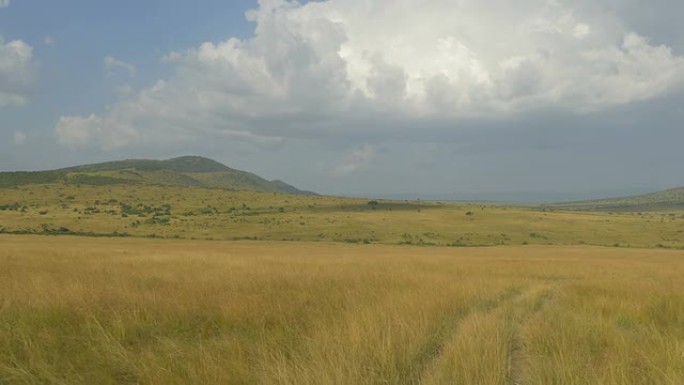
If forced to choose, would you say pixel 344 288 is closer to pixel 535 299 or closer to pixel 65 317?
pixel 535 299

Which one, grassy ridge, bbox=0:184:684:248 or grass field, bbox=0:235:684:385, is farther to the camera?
grassy ridge, bbox=0:184:684:248

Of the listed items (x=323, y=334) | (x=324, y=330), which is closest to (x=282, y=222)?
(x=324, y=330)

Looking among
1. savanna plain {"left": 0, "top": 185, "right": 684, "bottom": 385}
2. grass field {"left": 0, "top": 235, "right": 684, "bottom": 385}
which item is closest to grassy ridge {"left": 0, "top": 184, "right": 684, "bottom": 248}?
savanna plain {"left": 0, "top": 185, "right": 684, "bottom": 385}

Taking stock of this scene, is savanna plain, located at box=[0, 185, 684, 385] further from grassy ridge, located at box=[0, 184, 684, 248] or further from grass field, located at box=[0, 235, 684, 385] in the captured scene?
grassy ridge, located at box=[0, 184, 684, 248]

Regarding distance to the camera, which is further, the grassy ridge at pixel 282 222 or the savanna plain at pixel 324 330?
the grassy ridge at pixel 282 222

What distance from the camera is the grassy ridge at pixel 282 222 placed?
222 feet

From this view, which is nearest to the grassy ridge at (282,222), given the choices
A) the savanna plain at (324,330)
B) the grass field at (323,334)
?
the savanna plain at (324,330)

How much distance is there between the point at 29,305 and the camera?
8.96 m

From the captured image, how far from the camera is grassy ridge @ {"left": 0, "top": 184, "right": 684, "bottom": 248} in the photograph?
67750 mm

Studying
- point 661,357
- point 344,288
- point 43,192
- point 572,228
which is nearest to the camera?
point 661,357

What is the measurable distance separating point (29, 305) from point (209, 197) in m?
105

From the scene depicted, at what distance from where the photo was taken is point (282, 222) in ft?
254

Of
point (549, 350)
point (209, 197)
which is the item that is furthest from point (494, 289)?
point (209, 197)

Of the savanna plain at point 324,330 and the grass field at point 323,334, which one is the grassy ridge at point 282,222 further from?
the grass field at point 323,334
